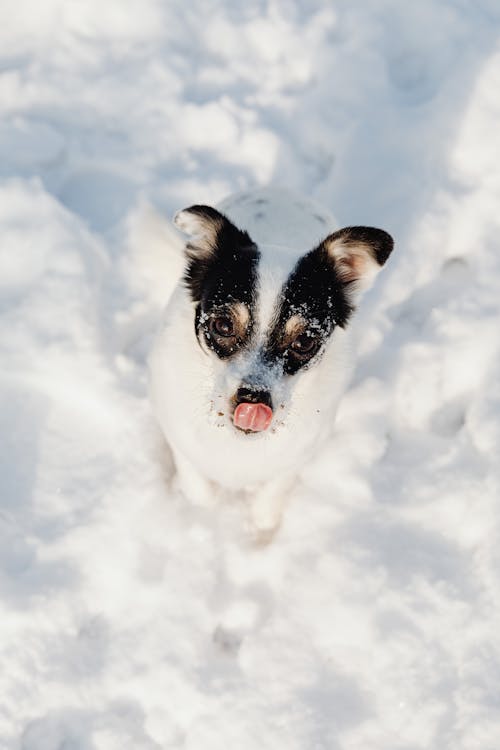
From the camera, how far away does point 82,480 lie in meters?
3.81

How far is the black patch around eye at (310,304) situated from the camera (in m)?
2.80

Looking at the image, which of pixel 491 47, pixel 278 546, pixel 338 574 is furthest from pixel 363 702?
pixel 491 47

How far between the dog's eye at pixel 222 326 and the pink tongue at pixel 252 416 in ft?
0.90

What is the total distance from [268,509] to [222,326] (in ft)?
4.10

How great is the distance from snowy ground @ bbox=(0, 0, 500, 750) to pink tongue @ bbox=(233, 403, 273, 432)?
114cm

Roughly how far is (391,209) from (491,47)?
136cm

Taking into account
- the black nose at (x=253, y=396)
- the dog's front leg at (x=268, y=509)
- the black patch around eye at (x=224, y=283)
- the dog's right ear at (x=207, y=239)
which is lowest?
the black nose at (x=253, y=396)

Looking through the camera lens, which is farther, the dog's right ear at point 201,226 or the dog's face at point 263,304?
the dog's right ear at point 201,226

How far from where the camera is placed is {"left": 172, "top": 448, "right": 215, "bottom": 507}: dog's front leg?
363 cm

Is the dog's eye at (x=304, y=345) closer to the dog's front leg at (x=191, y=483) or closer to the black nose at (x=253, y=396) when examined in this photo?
the black nose at (x=253, y=396)

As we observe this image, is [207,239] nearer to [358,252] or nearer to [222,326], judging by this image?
[222,326]

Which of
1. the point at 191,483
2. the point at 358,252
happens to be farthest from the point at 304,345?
the point at 191,483

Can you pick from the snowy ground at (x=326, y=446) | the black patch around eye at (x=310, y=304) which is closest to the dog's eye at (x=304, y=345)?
the black patch around eye at (x=310, y=304)

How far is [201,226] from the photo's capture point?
2982mm
